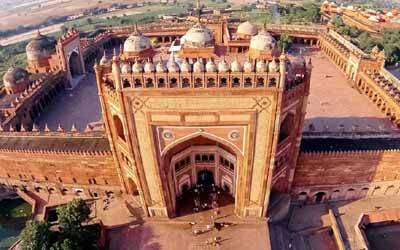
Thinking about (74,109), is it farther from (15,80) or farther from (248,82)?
(248,82)

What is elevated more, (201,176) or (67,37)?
(67,37)

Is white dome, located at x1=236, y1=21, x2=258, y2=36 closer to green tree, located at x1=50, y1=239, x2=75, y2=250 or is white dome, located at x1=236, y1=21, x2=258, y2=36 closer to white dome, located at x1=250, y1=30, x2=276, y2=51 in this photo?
white dome, located at x1=250, y1=30, x2=276, y2=51

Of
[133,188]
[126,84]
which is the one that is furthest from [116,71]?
[133,188]

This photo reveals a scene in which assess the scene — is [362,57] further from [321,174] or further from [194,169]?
[194,169]

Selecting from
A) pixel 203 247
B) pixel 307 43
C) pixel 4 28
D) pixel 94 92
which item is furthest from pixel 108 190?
pixel 4 28

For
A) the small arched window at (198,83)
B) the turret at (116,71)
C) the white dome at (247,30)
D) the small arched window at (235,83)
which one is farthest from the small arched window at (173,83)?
the white dome at (247,30)
